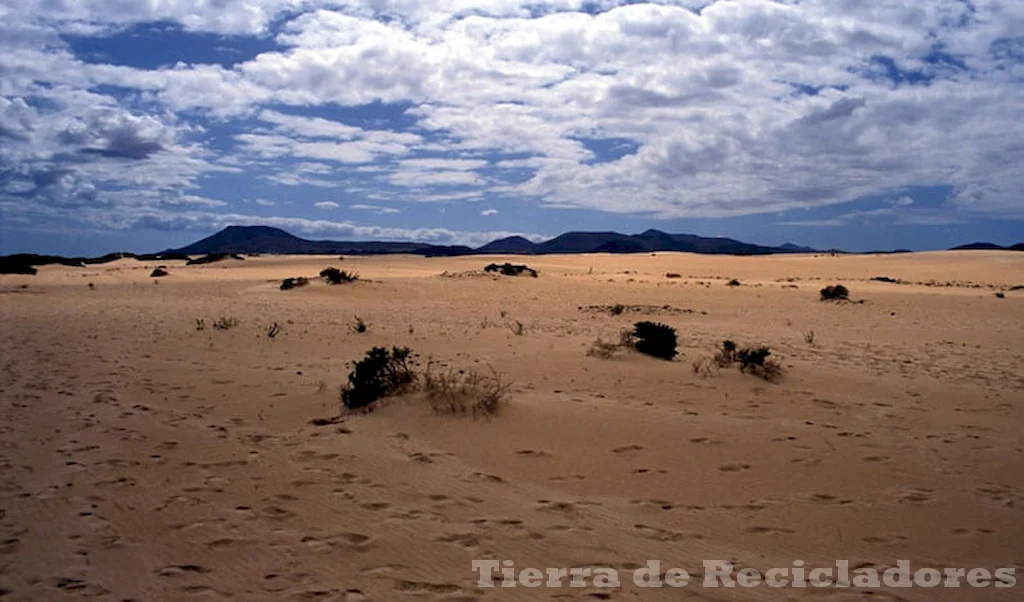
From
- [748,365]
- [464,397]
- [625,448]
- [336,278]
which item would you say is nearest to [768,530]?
[625,448]

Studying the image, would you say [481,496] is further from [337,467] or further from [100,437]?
[100,437]

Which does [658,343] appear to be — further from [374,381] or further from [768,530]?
[768,530]

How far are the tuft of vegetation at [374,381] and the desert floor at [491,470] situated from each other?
0.30 meters

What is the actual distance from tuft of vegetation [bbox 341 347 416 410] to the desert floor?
301 millimetres

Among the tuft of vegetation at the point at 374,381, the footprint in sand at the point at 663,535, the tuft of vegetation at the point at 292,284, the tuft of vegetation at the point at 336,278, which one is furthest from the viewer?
the tuft of vegetation at the point at 336,278

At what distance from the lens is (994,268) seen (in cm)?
4544

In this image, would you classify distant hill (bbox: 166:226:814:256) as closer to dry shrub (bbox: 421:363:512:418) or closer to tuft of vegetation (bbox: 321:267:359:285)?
tuft of vegetation (bbox: 321:267:359:285)

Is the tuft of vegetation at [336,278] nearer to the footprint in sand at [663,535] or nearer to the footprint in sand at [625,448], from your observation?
the footprint in sand at [625,448]

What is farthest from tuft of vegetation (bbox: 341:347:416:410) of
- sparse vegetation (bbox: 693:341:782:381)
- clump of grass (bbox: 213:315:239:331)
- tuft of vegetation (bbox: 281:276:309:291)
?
tuft of vegetation (bbox: 281:276:309:291)

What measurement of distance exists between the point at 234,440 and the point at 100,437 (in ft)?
4.31

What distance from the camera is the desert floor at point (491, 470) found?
14.6ft

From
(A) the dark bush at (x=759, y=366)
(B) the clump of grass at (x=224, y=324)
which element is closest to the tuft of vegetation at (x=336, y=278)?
(B) the clump of grass at (x=224, y=324)

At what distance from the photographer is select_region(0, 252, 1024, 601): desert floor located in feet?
14.6

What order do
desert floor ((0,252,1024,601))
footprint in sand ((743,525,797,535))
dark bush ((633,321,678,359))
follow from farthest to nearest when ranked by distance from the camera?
1. dark bush ((633,321,678,359))
2. footprint in sand ((743,525,797,535))
3. desert floor ((0,252,1024,601))
